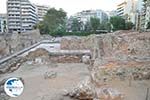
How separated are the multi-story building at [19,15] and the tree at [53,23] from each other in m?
23.1

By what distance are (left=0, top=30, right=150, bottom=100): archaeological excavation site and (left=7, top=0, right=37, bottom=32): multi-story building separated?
58113mm

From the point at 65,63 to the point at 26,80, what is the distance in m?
8.41

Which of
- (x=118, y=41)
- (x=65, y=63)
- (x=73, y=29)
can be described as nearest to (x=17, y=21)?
(x=73, y=29)

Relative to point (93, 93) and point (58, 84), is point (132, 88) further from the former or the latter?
point (58, 84)

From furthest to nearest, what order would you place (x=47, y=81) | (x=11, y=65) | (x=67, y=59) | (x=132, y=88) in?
1. (x=67, y=59)
2. (x=11, y=65)
3. (x=47, y=81)
4. (x=132, y=88)

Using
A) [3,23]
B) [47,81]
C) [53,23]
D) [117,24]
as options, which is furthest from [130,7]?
[47,81]

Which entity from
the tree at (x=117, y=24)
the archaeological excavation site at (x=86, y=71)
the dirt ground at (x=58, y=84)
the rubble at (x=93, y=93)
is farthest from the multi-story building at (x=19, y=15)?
the rubble at (x=93, y=93)

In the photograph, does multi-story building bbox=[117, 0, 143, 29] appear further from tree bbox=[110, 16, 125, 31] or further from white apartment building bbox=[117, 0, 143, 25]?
tree bbox=[110, 16, 125, 31]

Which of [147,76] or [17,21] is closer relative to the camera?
[147,76]

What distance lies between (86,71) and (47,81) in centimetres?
441

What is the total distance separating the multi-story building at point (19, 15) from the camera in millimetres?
94375

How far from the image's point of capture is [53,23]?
240 ft

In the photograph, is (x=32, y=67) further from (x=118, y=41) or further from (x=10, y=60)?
(x=118, y=41)

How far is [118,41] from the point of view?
21.1 m
